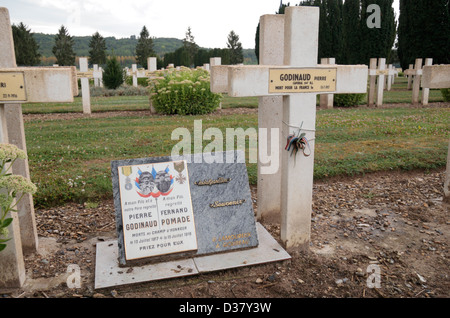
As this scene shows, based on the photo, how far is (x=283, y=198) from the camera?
12.6 feet

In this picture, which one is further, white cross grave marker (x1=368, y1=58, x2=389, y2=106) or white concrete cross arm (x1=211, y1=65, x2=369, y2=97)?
white cross grave marker (x1=368, y1=58, x2=389, y2=106)

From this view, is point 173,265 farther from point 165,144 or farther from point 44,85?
point 165,144

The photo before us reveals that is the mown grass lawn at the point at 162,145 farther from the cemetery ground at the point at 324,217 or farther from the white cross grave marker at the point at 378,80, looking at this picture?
the white cross grave marker at the point at 378,80

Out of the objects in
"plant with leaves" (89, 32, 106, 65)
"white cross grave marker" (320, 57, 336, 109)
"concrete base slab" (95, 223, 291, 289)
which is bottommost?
"concrete base slab" (95, 223, 291, 289)

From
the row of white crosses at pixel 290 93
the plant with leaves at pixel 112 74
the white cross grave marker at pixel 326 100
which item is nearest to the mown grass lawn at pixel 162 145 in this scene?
the row of white crosses at pixel 290 93

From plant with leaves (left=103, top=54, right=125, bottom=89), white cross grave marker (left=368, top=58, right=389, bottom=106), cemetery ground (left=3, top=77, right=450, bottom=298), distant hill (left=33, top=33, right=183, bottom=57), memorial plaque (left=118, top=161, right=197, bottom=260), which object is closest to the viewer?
cemetery ground (left=3, top=77, right=450, bottom=298)

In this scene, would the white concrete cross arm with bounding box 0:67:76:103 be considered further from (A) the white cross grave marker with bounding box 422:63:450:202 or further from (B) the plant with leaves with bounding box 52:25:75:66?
(B) the plant with leaves with bounding box 52:25:75:66

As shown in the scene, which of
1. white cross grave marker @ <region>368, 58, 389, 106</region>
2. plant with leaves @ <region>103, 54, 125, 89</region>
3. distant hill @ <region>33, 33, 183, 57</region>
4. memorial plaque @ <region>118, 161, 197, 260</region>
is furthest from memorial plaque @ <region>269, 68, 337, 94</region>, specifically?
distant hill @ <region>33, 33, 183, 57</region>

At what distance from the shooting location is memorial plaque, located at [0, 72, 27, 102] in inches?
121

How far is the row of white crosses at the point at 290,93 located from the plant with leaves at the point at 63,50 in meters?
51.1

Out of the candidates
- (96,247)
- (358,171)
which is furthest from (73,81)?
(358,171)

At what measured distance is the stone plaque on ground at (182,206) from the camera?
3.52 m

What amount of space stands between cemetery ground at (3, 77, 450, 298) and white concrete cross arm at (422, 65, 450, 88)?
1.55m

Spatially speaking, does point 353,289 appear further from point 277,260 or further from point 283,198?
point 283,198
